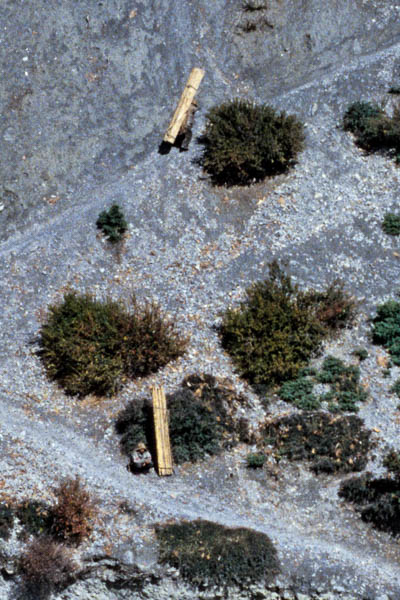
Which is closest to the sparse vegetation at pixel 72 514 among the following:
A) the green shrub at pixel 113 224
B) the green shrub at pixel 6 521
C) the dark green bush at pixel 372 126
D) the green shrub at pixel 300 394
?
the green shrub at pixel 6 521

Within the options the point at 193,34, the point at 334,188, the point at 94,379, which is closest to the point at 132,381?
the point at 94,379

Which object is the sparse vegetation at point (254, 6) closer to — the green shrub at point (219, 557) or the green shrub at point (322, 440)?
the green shrub at point (322, 440)

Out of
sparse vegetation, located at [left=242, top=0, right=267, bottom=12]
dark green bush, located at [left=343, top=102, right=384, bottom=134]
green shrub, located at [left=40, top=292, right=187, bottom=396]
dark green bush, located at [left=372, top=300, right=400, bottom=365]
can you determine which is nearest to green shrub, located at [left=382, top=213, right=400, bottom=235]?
dark green bush, located at [left=372, top=300, right=400, bottom=365]

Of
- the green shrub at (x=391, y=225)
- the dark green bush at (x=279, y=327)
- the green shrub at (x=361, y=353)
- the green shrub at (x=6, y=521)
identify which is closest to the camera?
the green shrub at (x=6, y=521)

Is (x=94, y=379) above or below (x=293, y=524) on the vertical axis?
above

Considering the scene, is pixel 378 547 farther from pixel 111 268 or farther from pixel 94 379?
pixel 111 268

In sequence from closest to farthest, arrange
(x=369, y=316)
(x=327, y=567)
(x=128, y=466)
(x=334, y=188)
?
(x=327, y=567), (x=128, y=466), (x=369, y=316), (x=334, y=188)
